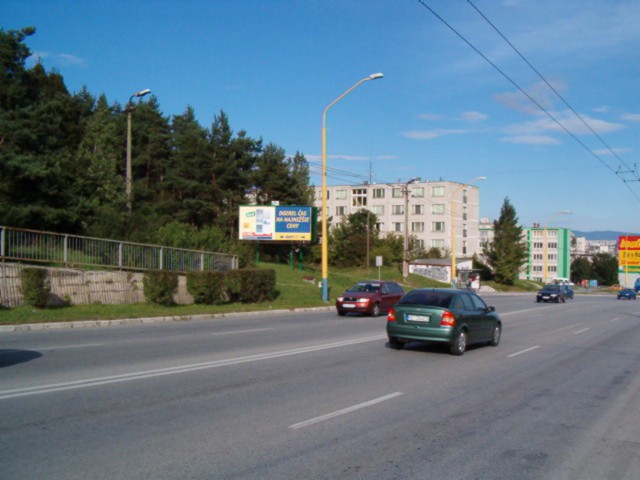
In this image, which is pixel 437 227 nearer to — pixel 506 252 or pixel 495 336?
pixel 506 252

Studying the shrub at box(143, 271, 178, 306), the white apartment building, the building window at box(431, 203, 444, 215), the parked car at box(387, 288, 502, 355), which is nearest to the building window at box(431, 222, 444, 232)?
the white apartment building

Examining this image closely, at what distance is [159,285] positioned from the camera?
23.2m

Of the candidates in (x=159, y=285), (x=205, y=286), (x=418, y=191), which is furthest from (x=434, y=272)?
(x=159, y=285)

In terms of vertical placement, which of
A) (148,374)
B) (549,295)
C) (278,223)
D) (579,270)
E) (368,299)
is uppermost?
(278,223)

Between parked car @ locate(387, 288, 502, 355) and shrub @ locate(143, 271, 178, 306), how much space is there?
11.3 m

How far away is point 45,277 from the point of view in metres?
20.2

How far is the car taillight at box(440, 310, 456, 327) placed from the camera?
1355cm

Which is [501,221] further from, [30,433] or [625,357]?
[30,433]

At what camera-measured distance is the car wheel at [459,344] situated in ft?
45.2

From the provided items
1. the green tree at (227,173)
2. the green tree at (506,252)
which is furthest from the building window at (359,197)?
the green tree at (227,173)

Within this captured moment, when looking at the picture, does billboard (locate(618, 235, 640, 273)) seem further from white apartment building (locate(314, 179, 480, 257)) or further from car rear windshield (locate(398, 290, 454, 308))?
car rear windshield (locate(398, 290, 454, 308))

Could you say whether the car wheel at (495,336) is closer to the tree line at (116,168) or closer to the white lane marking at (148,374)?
the white lane marking at (148,374)

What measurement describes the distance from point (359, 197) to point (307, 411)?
350ft

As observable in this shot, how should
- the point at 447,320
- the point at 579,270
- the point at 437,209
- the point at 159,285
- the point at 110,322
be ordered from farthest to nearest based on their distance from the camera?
the point at 579,270
the point at 437,209
the point at 159,285
the point at 110,322
the point at 447,320
